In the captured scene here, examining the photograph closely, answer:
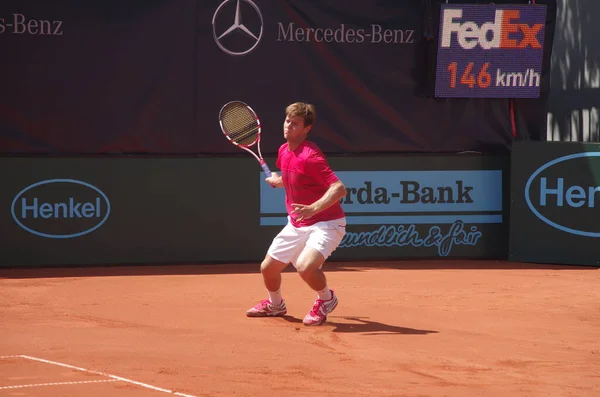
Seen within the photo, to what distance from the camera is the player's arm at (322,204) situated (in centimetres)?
708

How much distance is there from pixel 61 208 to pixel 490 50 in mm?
4907

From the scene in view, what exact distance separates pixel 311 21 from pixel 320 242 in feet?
14.5

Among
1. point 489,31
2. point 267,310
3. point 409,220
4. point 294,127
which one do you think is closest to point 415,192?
point 409,220

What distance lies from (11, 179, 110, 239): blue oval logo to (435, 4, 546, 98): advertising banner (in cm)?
389

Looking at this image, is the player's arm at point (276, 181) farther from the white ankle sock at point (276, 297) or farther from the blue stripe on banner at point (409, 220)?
the blue stripe on banner at point (409, 220)

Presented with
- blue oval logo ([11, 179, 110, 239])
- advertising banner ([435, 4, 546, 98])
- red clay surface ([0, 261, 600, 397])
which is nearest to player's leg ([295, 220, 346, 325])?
red clay surface ([0, 261, 600, 397])

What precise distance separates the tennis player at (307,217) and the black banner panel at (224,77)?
356 cm

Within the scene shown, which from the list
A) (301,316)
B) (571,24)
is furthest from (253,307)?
(571,24)

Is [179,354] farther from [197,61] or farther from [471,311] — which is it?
[197,61]

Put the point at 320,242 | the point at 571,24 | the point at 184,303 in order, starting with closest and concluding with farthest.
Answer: the point at 320,242, the point at 184,303, the point at 571,24

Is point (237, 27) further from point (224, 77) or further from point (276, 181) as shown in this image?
point (276, 181)

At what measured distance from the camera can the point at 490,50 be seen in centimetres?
1138

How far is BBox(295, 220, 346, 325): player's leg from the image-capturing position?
7.30 meters

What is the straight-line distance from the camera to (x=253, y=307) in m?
8.19
